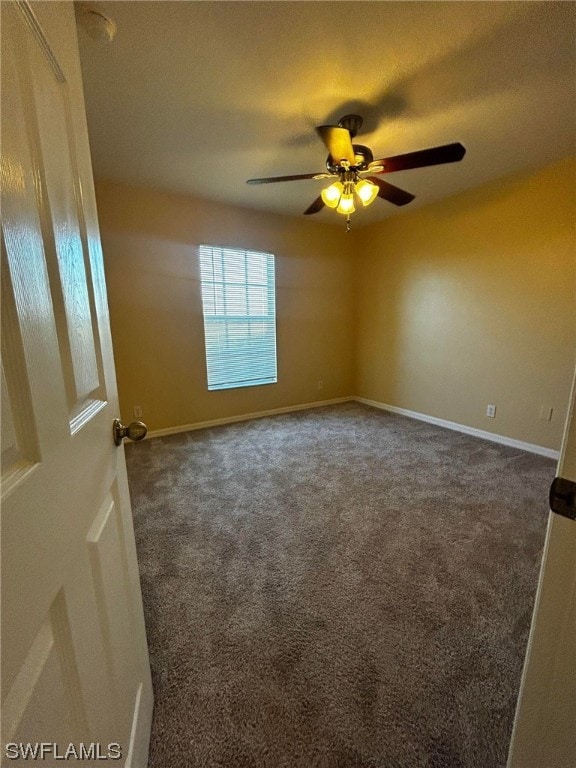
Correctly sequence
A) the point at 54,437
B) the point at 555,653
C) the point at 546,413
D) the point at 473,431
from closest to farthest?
the point at 54,437, the point at 555,653, the point at 546,413, the point at 473,431

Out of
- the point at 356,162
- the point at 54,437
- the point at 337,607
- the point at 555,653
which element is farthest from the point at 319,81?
the point at 337,607

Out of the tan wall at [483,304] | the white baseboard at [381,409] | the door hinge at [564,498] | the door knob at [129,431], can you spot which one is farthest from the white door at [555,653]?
the tan wall at [483,304]

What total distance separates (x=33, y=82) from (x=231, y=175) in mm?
2635

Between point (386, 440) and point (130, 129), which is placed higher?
point (130, 129)

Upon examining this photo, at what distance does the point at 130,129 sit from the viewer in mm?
2061

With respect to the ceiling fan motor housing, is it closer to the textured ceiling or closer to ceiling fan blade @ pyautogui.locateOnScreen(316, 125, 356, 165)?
ceiling fan blade @ pyautogui.locateOnScreen(316, 125, 356, 165)

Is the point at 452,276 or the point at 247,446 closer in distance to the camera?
the point at 247,446

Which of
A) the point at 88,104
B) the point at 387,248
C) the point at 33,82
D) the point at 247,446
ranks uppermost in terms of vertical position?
the point at 88,104

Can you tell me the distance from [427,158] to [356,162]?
1.35ft

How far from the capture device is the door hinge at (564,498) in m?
0.54

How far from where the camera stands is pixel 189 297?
134 inches

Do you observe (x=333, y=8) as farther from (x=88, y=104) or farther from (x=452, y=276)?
(x=452, y=276)

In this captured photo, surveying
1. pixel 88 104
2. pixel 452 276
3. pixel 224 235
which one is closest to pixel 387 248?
pixel 452 276

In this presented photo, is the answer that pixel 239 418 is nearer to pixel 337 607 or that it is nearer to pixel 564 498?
pixel 337 607
